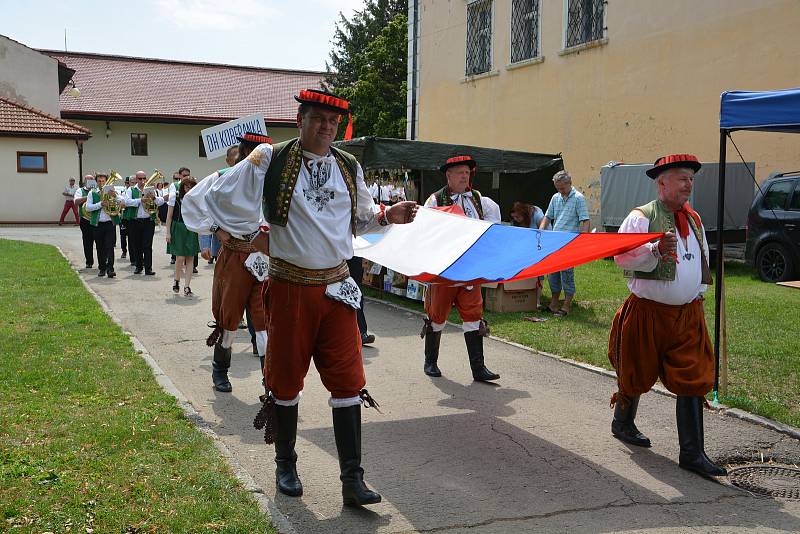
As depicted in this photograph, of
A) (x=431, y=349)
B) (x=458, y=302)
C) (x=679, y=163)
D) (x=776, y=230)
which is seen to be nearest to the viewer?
(x=679, y=163)

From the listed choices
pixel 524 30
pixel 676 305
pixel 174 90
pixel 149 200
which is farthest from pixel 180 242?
pixel 174 90

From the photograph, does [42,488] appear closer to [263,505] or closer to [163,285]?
[263,505]

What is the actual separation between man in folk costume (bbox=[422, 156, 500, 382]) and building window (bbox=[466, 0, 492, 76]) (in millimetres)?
17638

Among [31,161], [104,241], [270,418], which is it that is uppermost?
[31,161]

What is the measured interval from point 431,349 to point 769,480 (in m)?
3.30

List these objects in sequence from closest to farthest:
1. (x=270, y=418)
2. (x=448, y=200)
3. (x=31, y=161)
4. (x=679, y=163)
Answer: (x=270, y=418)
(x=679, y=163)
(x=448, y=200)
(x=31, y=161)

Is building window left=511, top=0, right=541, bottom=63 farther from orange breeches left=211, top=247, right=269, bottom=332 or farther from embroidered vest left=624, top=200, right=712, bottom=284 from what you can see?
embroidered vest left=624, top=200, right=712, bottom=284

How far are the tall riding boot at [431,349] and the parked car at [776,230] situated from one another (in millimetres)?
9088

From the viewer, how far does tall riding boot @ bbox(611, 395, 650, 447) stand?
18.1ft

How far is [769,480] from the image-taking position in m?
4.90

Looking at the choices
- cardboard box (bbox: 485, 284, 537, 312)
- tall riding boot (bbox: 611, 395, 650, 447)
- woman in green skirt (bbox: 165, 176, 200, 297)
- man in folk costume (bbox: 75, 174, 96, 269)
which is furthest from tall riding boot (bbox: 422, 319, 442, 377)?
man in folk costume (bbox: 75, 174, 96, 269)

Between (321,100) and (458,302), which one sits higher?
(321,100)

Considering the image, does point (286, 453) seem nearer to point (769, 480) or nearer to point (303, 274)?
point (303, 274)

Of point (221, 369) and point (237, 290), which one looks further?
point (221, 369)
